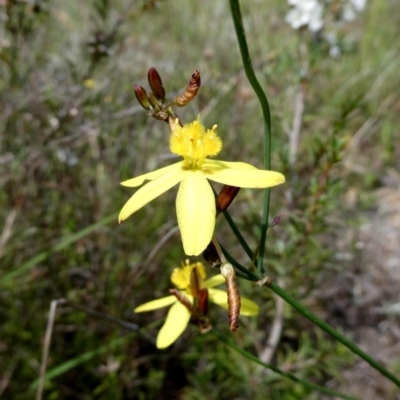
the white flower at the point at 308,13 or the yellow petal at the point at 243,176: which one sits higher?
the white flower at the point at 308,13

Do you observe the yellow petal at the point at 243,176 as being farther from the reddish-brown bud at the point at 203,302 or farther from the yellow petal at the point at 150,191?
the reddish-brown bud at the point at 203,302

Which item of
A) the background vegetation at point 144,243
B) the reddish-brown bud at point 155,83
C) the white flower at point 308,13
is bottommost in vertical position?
the background vegetation at point 144,243

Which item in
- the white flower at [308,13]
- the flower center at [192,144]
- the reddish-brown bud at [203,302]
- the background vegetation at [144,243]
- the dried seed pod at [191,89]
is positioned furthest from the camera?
the white flower at [308,13]

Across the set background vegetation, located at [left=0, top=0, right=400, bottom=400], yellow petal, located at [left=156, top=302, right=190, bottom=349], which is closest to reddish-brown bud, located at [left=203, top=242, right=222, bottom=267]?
yellow petal, located at [left=156, top=302, right=190, bottom=349]

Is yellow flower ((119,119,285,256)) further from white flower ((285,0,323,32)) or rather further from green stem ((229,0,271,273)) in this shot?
white flower ((285,0,323,32))

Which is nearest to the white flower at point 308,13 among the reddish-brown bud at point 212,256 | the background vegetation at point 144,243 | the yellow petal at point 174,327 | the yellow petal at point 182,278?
the background vegetation at point 144,243

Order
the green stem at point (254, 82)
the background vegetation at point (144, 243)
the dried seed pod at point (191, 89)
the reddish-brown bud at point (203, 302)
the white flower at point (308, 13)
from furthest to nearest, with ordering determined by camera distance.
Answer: the white flower at point (308, 13), the background vegetation at point (144, 243), the reddish-brown bud at point (203, 302), the dried seed pod at point (191, 89), the green stem at point (254, 82)

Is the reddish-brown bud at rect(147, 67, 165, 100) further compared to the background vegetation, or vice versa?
the background vegetation
